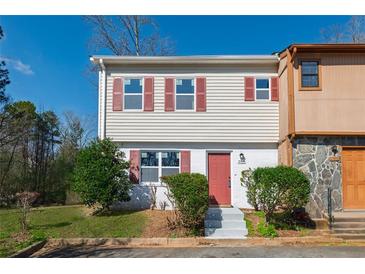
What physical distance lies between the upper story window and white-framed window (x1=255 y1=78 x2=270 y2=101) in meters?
1.74

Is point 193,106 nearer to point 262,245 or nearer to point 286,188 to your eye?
point 286,188

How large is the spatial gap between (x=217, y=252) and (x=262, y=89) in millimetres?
7501

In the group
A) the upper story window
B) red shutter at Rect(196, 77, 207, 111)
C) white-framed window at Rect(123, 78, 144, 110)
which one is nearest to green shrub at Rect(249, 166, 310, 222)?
the upper story window

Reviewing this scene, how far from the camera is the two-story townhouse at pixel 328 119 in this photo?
11.7 meters

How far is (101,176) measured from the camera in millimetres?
11664

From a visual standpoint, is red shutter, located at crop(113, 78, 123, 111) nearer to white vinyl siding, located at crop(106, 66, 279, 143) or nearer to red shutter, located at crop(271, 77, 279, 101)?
white vinyl siding, located at crop(106, 66, 279, 143)

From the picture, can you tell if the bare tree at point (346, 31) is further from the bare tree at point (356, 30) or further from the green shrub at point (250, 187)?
the green shrub at point (250, 187)

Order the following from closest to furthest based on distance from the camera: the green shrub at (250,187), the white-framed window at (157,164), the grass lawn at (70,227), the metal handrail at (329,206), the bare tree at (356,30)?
the grass lawn at (70,227)
the metal handrail at (329,206)
the green shrub at (250,187)
the white-framed window at (157,164)
the bare tree at (356,30)

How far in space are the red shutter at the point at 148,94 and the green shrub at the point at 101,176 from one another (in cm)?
222

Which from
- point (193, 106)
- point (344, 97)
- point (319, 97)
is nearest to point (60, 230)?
point (193, 106)

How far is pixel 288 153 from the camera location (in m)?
11.8

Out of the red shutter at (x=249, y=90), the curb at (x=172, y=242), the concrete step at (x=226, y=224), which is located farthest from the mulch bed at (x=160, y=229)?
the red shutter at (x=249, y=90)

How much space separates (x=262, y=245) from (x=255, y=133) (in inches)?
205

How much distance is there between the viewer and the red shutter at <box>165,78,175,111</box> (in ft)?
44.3
